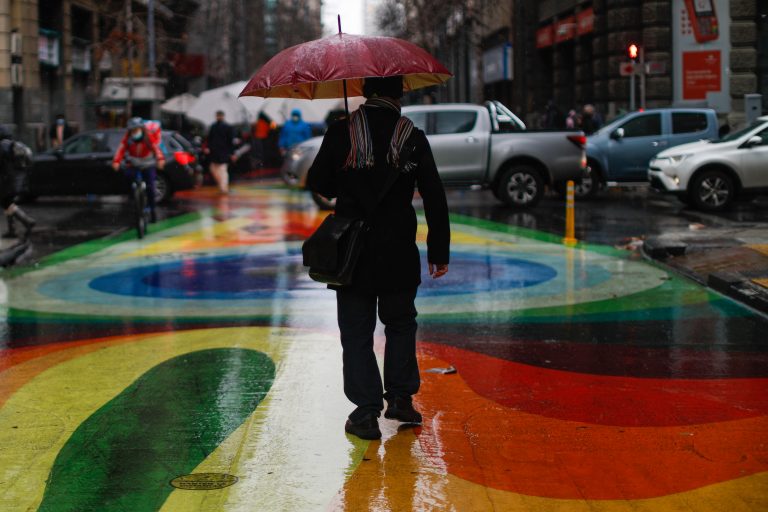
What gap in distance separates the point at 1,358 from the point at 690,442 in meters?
4.91

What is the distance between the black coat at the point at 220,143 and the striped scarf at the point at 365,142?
22363 millimetres

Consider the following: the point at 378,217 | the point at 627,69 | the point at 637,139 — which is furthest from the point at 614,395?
the point at 627,69

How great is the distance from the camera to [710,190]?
→ 20.4 meters

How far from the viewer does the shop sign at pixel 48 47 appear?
121 feet

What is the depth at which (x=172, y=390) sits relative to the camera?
23.6ft

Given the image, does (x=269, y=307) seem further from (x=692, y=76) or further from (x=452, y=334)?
(x=692, y=76)

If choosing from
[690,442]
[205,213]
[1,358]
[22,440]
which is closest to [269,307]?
[1,358]

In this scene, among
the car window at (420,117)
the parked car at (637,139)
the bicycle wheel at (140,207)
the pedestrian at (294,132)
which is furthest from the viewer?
the pedestrian at (294,132)

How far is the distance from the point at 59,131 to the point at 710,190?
68.3ft

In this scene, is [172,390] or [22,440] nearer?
[22,440]

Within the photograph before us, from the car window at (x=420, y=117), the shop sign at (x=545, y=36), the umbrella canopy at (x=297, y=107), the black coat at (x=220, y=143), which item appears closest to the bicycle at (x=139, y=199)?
the car window at (x=420, y=117)

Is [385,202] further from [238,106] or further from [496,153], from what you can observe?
[238,106]

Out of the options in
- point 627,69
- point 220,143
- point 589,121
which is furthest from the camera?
point 589,121

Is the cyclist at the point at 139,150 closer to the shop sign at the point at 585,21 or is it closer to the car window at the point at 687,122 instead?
the car window at the point at 687,122
